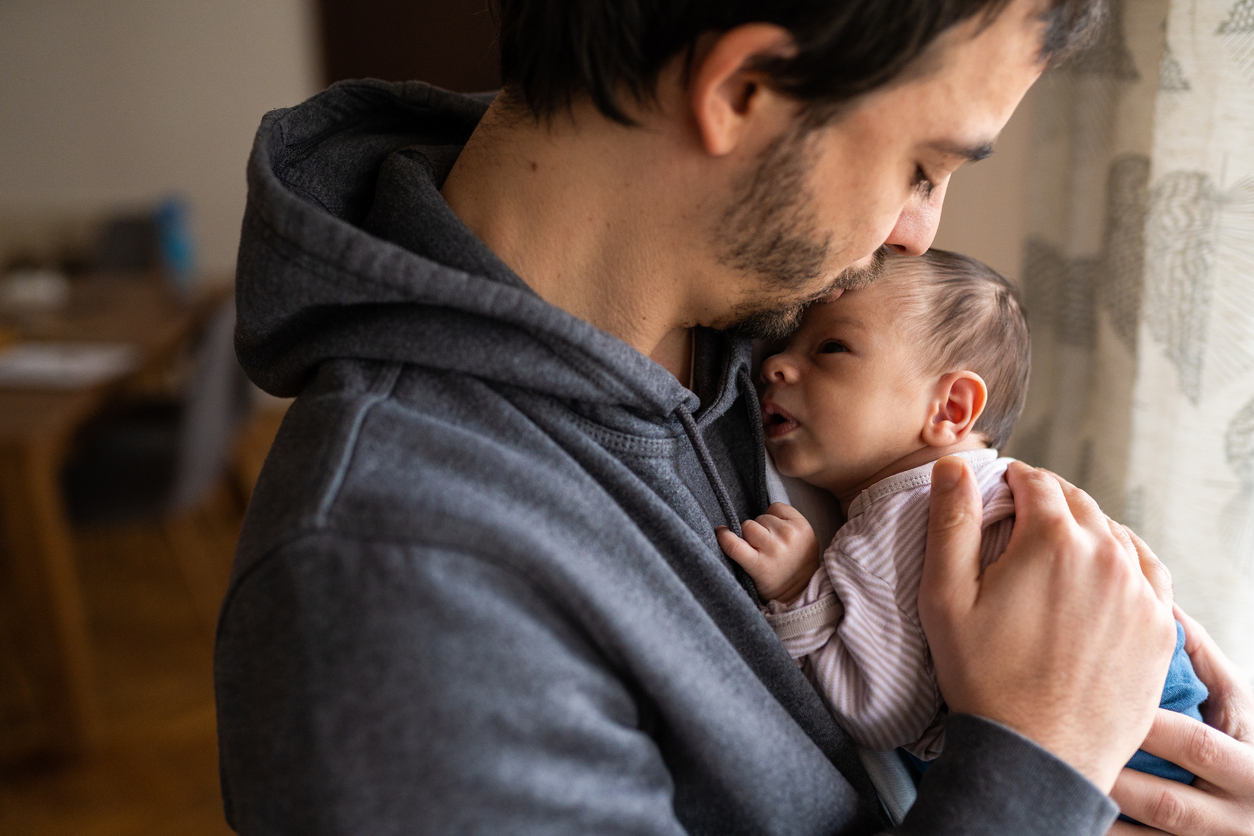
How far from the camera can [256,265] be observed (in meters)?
0.77

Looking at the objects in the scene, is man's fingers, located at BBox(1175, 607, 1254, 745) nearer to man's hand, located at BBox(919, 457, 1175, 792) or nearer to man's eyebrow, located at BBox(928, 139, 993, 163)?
man's hand, located at BBox(919, 457, 1175, 792)

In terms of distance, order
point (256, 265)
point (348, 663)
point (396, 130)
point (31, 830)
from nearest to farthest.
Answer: point (348, 663)
point (256, 265)
point (396, 130)
point (31, 830)

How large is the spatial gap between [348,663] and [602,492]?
0.26 m

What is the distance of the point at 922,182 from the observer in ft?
2.87

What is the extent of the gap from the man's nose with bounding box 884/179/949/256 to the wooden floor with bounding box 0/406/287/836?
217 centimetres

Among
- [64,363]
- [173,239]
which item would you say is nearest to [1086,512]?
[64,363]

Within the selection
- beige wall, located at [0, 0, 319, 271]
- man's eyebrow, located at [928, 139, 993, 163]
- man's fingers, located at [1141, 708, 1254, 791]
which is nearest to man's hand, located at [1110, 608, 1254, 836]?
man's fingers, located at [1141, 708, 1254, 791]

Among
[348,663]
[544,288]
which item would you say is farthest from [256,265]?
[348,663]

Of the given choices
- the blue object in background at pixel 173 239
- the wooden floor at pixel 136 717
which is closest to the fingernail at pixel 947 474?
the wooden floor at pixel 136 717

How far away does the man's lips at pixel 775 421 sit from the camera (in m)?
1.07

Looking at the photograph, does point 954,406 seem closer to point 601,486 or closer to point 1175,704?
point 1175,704

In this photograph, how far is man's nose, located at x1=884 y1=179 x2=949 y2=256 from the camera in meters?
0.98

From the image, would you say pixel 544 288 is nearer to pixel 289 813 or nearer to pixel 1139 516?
pixel 289 813

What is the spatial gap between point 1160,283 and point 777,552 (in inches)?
26.4
